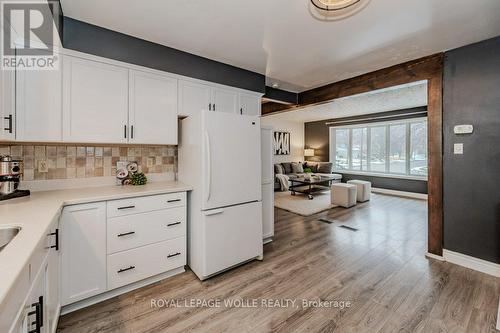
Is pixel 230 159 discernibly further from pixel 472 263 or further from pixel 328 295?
pixel 472 263

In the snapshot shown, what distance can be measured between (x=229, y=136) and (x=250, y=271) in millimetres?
1468

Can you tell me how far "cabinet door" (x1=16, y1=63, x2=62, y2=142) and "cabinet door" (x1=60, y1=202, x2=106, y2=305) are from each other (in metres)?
0.69

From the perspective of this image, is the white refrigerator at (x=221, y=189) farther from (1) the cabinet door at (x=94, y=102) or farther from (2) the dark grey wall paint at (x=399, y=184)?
(2) the dark grey wall paint at (x=399, y=184)

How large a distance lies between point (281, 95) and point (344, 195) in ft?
8.77

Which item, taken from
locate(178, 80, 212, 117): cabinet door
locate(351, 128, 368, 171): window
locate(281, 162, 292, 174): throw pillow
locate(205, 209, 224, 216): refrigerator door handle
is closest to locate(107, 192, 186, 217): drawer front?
locate(205, 209, 224, 216): refrigerator door handle

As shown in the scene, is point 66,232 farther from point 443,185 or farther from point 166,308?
point 443,185


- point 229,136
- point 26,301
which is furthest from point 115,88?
point 26,301

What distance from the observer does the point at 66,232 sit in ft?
5.61

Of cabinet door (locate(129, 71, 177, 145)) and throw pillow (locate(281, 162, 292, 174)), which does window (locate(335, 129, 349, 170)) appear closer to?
throw pillow (locate(281, 162, 292, 174))

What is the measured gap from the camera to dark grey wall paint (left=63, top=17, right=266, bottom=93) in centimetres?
203

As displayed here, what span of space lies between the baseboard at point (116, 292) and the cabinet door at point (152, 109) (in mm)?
1355

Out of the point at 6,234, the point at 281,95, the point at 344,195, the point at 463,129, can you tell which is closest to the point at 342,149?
the point at 344,195

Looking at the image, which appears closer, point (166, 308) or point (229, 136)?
point (166, 308)

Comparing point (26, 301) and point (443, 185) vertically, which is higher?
point (443, 185)
